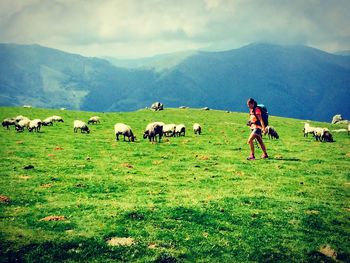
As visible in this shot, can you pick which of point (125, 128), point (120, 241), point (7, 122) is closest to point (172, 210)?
point (120, 241)

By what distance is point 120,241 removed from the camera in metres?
11.5

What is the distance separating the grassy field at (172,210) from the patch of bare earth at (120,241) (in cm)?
4

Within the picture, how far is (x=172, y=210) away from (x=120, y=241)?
3283 mm

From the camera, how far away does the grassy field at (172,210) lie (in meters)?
11.0

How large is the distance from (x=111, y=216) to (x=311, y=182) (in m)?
12.8

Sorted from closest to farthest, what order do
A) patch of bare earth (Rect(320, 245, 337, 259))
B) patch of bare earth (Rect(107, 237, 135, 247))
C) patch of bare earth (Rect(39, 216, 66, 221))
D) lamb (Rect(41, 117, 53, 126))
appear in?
patch of bare earth (Rect(320, 245, 337, 259)) < patch of bare earth (Rect(107, 237, 135, 247)) < patch of bare earth (Rect(39, 216, 66, 221)) < lamb (Rect(41, 117, 53, 126))

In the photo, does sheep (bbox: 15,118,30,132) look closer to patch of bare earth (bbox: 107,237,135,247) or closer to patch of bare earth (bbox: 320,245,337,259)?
patch of bare earth (bbox: 107,237,135,247)

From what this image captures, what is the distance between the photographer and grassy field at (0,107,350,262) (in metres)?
11.0

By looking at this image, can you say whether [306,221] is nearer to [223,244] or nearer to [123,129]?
[223,244]

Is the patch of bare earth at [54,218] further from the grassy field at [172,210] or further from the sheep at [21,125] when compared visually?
the sheep at [21,125]

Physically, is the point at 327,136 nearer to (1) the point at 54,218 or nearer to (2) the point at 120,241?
(2) the point at 120,241

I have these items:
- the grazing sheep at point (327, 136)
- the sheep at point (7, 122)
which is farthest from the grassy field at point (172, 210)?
the sheep at point (7, 122)

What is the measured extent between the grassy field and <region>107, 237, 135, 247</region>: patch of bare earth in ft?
0.12

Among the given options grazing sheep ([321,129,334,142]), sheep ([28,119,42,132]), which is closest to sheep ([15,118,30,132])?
sheep ([28,119,42,132])
